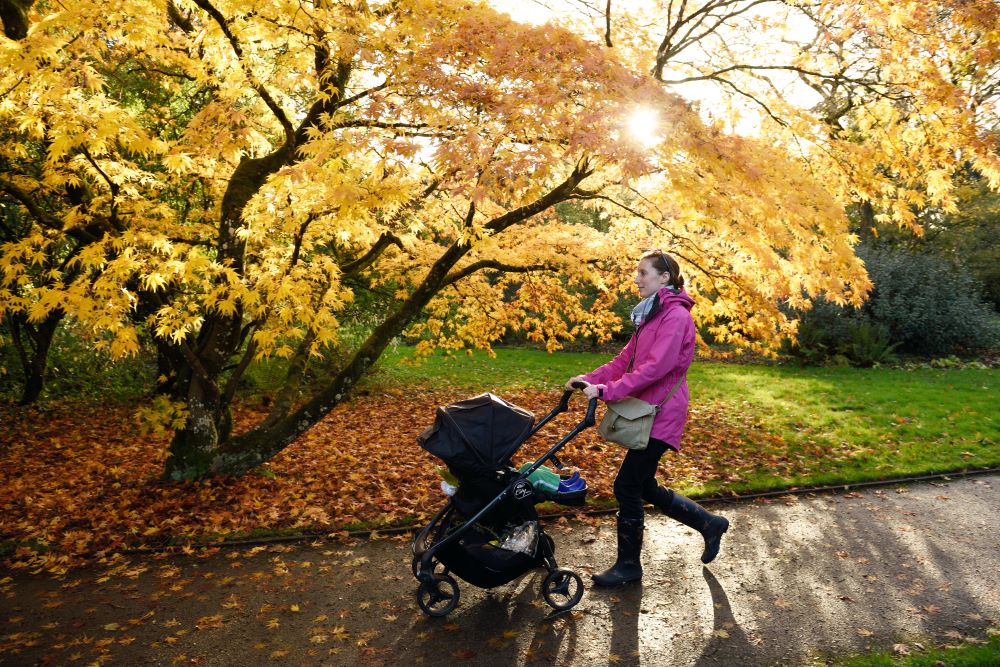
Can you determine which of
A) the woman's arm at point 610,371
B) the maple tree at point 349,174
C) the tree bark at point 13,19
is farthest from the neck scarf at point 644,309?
→ the tree bark at point 13,19

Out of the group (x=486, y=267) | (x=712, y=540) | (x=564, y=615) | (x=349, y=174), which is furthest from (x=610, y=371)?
(x=486, y=267)

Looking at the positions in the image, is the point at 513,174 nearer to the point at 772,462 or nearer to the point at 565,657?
the point at 565,657

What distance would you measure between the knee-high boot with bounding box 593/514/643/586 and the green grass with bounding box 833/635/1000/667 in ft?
3.79

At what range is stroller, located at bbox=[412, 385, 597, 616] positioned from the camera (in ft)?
10.8

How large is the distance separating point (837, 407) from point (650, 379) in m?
7.36

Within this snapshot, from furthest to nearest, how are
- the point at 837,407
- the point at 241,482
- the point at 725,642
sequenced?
the point at 837,407 < the point at 241,482 < the point at 725,642

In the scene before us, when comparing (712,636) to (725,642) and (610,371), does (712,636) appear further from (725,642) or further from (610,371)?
(610,371)

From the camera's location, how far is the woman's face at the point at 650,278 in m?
3.55

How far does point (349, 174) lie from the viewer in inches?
174

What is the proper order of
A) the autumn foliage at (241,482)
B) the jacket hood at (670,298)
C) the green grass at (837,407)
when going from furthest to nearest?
the green grass at (837,407)
the autumn foliage at (241,482)
the jacket hood at (670,298)

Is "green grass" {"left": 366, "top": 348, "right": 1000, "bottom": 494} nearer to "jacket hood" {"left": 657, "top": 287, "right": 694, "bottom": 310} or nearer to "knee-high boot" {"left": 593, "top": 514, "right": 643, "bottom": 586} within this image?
"knee-high boot" {"left": 593, "top": 514, "right": 643, "bottom": 586}

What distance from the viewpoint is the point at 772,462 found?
6.59 meters

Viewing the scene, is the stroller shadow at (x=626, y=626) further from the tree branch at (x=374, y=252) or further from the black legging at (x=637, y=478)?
the tree branch at (x=374, y=252)

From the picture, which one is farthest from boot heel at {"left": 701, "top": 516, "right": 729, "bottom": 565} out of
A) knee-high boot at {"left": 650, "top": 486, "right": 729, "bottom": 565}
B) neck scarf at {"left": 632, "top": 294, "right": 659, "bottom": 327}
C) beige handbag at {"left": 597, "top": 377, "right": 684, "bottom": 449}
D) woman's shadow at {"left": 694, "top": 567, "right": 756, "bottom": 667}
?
neck scarf at {"left": 632, "top": 294, "right": 659, "bottom": 327}
